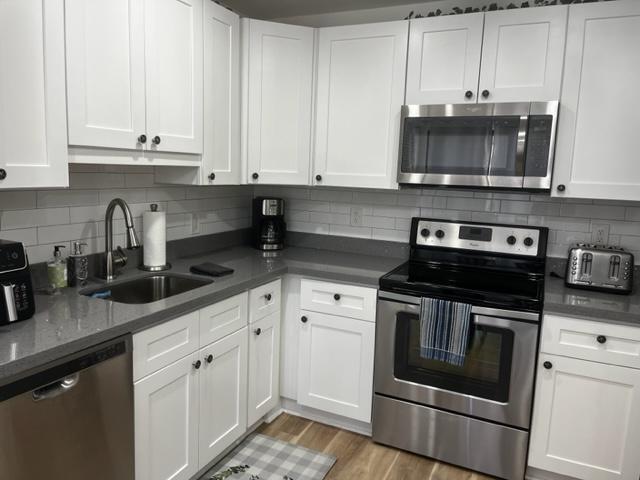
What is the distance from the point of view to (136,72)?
2.00 meters

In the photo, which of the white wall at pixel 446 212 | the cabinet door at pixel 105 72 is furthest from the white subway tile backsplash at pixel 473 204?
the cabinet door at pixel 105 72

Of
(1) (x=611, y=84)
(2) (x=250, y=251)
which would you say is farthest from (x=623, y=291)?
(2) (x=250, y=251)

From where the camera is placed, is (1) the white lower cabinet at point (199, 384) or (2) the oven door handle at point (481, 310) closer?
(1) the white lower cabinet at point (199, 384)

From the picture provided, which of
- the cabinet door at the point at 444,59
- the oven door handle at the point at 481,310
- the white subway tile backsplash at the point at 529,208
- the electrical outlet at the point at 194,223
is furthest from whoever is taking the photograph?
the electrical outlet at the point at 194,223

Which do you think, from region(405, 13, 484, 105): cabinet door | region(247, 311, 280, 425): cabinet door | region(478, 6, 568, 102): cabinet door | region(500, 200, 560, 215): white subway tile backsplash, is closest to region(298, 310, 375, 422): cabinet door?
region(247, 311, 280, 425): cabinet door

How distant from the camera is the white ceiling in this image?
285cm

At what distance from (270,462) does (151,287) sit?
1.04 metres

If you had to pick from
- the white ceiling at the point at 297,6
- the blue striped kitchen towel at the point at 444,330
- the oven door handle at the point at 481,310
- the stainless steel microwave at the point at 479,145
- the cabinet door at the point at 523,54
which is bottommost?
the blue striped kitchen towel at the point at 444,330

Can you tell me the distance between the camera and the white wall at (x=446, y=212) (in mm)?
2566

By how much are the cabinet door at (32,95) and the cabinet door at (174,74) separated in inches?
17.5

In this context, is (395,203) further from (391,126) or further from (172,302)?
(172,302)

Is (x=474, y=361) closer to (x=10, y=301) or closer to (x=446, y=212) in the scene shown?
(x=446, y=212)

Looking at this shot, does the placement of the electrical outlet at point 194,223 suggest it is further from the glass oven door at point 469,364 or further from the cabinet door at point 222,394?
the glass oven door at point 469,364

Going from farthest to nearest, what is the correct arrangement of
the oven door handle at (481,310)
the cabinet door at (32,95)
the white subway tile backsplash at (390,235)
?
the white subway tile backsplash at (390,235), the oven door handle at (481,310), the cabinet door at (32,95)
